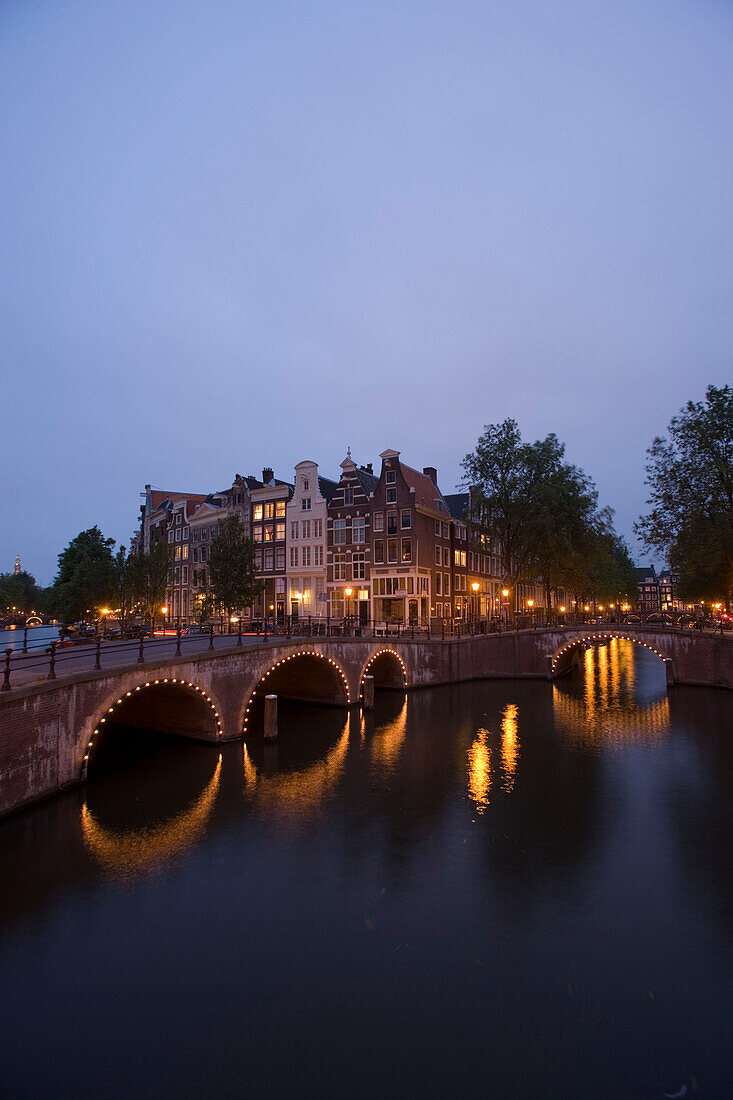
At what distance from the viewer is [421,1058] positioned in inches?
332

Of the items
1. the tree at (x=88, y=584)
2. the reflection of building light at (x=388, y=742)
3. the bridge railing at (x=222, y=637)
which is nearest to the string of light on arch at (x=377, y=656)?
the bridge railing at (x=222, y=637)

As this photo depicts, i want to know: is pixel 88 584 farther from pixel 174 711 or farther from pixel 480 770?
pixel 480 770

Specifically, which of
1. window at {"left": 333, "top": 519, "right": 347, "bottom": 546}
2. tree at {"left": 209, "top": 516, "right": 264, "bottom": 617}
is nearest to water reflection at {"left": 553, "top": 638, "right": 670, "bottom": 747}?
window at {"left": 333, "top": 519, "right": 347, "bottom": 546}

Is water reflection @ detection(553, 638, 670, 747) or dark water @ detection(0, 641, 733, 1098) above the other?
dark water @ detection(0, 641, 733, 1098)

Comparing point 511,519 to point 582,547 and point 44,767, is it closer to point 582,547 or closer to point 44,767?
point 582,547

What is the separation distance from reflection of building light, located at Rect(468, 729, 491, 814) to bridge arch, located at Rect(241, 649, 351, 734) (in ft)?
29.7

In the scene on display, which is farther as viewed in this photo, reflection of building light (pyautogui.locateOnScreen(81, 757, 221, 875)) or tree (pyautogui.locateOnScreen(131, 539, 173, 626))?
tree (pyautogui.locateOnScreen(131, 539, 173, 626))

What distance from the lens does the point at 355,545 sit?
51812 millimetres

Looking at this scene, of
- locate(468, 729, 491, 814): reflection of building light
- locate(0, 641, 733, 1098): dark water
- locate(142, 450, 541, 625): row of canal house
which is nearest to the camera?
locate(0, 641, 733, 1098): dark water

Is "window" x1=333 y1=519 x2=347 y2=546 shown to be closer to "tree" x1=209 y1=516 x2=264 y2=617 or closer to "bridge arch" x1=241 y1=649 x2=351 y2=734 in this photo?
"tree" x1=209 y1=516 x2=264 y2=617

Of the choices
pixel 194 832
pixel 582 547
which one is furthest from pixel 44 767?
pixel 582 547

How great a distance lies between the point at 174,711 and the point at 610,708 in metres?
26.5

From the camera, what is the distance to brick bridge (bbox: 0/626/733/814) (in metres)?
16.0

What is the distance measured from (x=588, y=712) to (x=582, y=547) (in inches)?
811
